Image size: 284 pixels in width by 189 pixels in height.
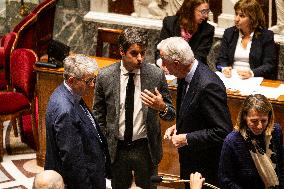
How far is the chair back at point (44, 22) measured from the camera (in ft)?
24.2

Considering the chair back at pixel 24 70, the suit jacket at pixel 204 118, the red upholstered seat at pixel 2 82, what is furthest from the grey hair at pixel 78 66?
the red upholstered seat at pixel 2 82

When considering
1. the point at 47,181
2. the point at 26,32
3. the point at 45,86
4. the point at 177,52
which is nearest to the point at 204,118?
the point at 177,52

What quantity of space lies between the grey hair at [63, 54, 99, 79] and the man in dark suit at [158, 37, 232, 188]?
45 cm

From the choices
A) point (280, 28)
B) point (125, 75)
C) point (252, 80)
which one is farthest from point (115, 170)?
point (280, 28)

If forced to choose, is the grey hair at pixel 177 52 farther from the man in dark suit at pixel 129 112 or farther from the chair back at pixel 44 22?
the chair back at pixel 44 22

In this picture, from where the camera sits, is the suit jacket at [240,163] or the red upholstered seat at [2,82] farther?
the red upholstered seat at [2,82]

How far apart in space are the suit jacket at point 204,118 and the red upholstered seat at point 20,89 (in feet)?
7.86

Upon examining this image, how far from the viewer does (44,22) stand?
745cm

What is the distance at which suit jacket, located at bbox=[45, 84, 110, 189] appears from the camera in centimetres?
386

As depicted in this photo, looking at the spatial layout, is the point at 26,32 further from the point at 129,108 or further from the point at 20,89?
the point at 129,108

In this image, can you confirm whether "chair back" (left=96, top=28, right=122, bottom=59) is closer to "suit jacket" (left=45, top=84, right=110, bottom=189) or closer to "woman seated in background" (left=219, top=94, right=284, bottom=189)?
"suit jacket" (left=45, top=84, right=110, bottom=189)

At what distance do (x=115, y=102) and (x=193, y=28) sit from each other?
163cm

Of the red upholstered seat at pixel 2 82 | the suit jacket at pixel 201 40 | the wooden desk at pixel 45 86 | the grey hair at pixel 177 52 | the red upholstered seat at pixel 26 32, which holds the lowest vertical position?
the red upholstered seat at pixel 2 82

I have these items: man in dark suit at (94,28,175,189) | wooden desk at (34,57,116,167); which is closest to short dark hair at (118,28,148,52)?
man in dark suit at (94,28,175,189)
